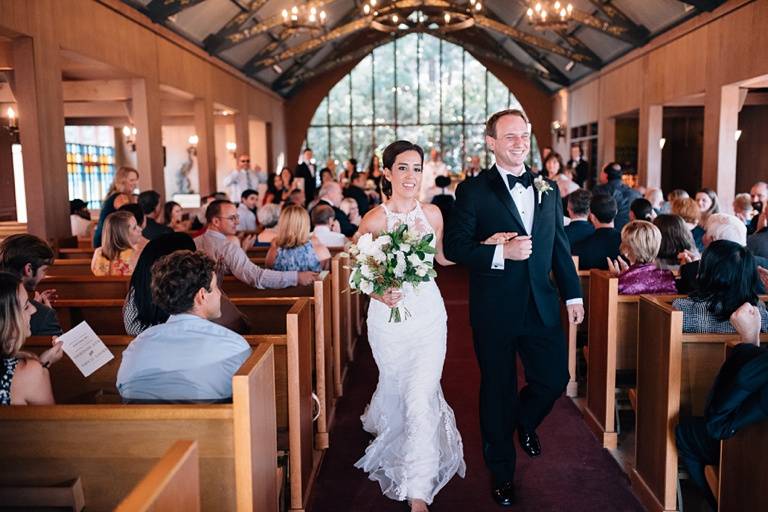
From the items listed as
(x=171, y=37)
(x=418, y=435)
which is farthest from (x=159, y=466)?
(x=171, y=37)

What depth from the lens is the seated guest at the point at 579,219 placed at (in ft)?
17.5

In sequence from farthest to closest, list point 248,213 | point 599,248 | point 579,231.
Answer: point 248,213 < point 579,231 < point 599,248

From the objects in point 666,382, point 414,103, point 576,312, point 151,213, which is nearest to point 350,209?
point 151,213

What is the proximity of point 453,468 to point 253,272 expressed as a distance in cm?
195

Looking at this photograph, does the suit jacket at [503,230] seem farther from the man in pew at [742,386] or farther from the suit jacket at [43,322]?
the suit jacket at [43,322]

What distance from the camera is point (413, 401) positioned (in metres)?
3.17

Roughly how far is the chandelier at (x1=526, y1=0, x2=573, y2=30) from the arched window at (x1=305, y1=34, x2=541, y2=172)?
859 centimetres

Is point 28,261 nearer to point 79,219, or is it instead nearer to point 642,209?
point 642,209

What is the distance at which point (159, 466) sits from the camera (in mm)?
1333

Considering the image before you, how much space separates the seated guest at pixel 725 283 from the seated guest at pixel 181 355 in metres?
1.88

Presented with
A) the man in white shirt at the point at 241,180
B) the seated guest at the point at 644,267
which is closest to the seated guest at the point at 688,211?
the seated guest at the point at 644,267

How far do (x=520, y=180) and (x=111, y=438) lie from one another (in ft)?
6.47

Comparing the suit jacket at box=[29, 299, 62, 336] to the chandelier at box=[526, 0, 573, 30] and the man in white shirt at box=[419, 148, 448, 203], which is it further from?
the man in white shirt at box=[419, 148, 448, 203]

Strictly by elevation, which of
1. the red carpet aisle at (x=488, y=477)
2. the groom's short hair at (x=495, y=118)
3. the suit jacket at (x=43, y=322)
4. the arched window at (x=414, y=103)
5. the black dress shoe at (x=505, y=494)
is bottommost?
the red carpet aisle at (x=488, y=477)
